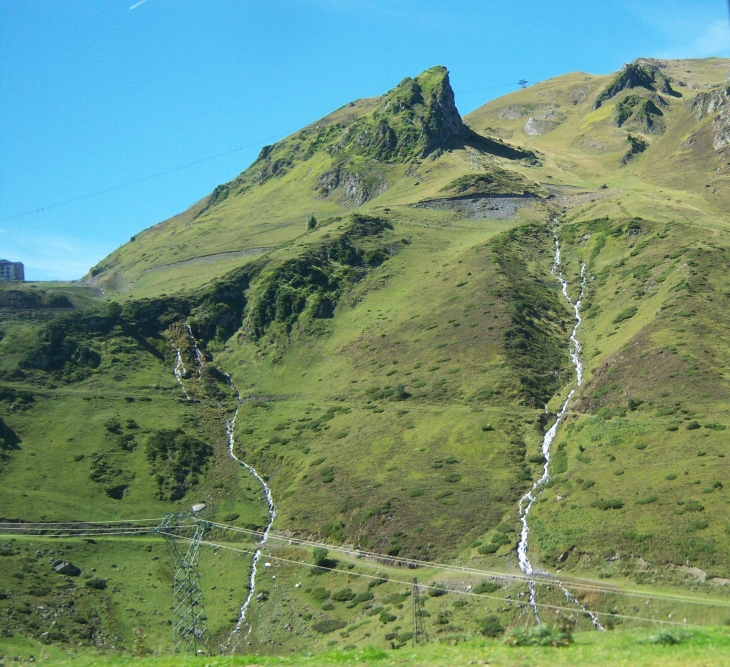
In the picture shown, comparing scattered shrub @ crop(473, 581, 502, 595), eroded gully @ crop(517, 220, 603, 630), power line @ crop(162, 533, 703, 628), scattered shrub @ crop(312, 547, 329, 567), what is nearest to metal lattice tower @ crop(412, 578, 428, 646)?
power line @ crop(162, 533, 703, 628)

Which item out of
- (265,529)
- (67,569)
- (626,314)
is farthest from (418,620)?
(626,314)

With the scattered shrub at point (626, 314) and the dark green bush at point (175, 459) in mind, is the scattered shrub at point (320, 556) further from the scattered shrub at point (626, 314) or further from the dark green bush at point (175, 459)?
the scattered shrub at point (626, 314)

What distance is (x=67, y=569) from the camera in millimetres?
81500

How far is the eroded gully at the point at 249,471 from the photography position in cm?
7386

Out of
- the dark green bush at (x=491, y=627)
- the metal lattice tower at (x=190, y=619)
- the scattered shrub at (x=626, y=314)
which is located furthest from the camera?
the scattered shrub at (x=626, y=314)

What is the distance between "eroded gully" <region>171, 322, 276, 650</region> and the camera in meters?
73.9

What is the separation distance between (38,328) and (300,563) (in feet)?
292

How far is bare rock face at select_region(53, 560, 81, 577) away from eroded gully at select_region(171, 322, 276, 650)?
60.4 feet

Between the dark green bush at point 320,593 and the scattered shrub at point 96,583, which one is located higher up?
the scattered shrub at point 96,583

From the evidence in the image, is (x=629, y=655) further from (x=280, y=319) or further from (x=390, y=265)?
(x=390, y=265)

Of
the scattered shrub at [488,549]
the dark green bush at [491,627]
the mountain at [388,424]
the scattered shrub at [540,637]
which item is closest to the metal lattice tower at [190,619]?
the mountain at [388,424]

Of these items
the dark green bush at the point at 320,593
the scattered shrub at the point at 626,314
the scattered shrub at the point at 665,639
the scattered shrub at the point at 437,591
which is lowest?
the dark green bush at the point at 320,593

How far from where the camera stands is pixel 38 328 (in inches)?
5837

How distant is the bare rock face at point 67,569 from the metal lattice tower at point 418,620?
121 feet
